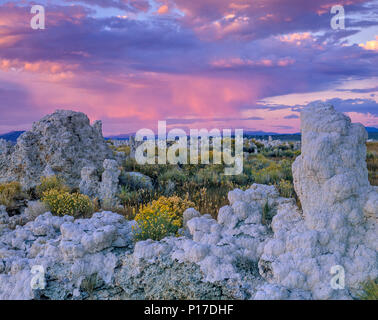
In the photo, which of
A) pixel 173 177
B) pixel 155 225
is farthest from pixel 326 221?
pixel 173 177

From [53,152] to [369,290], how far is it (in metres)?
10.2

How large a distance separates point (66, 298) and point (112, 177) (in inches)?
210

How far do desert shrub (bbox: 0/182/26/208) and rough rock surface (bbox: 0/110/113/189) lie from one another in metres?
0.52

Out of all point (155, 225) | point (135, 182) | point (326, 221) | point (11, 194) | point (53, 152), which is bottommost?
point (155, 225)

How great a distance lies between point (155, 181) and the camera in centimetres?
1252

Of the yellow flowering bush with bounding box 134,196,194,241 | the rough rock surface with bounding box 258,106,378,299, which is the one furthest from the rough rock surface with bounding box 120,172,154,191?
the rough rock surface with bounding box 258,106,378,299

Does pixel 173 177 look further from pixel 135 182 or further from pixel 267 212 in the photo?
pixel 267 212

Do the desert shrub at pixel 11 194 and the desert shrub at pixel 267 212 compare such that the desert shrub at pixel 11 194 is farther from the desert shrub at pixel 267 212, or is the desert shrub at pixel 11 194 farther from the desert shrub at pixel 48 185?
the desert shrub at pixel 267 212

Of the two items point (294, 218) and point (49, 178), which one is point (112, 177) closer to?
point (49, 178)

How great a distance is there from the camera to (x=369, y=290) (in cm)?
402

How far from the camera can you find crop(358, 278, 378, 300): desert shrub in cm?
393

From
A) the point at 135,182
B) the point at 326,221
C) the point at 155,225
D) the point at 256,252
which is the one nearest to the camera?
the point at 326,221

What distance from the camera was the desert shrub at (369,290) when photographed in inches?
155
